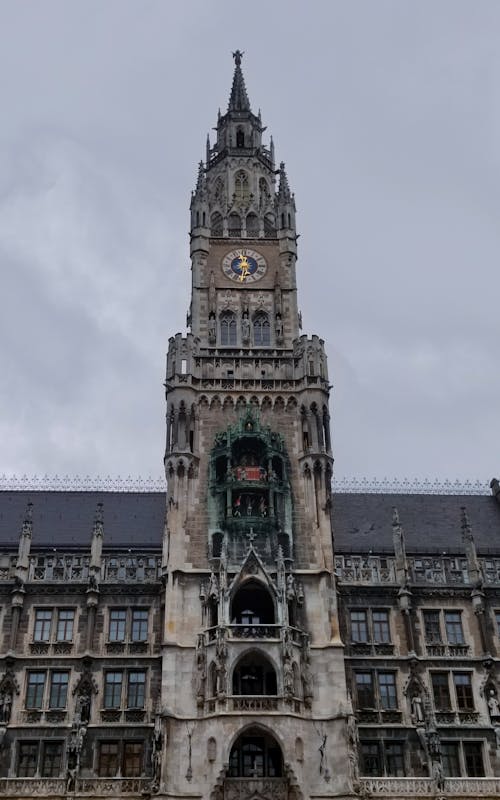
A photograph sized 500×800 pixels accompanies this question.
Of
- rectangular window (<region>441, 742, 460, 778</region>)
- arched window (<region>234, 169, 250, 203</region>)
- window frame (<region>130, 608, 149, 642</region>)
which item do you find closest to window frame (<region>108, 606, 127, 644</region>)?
window frame (<region>130, 608, 149, 642</region>)

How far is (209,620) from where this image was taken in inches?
1673

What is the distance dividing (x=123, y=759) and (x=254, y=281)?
29057mm

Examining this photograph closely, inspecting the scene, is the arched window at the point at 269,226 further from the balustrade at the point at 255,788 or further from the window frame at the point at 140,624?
the balustrade at the point at 255,788

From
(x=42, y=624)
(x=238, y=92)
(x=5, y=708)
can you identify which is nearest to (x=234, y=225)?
(x=238, y=92)

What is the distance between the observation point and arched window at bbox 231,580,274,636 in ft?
144

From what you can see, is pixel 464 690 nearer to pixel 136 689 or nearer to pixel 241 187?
pixel 136 689

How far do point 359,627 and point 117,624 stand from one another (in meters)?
12.7

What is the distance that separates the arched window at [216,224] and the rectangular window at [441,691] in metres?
30.4

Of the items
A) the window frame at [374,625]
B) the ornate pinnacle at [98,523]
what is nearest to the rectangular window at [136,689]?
the ornate pinnacle at [98,523]

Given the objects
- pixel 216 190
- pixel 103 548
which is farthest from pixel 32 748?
pixel 216 190

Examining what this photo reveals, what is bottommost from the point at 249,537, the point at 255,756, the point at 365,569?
the point at 255,756

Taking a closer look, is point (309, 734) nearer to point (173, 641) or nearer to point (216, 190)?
point (173, 641)

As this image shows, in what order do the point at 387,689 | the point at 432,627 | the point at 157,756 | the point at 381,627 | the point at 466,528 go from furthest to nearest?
the point at 466,528, the point at 432,627, the point at 381,627, the point at 387,689, the point at 157,756

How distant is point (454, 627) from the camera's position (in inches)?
1828
